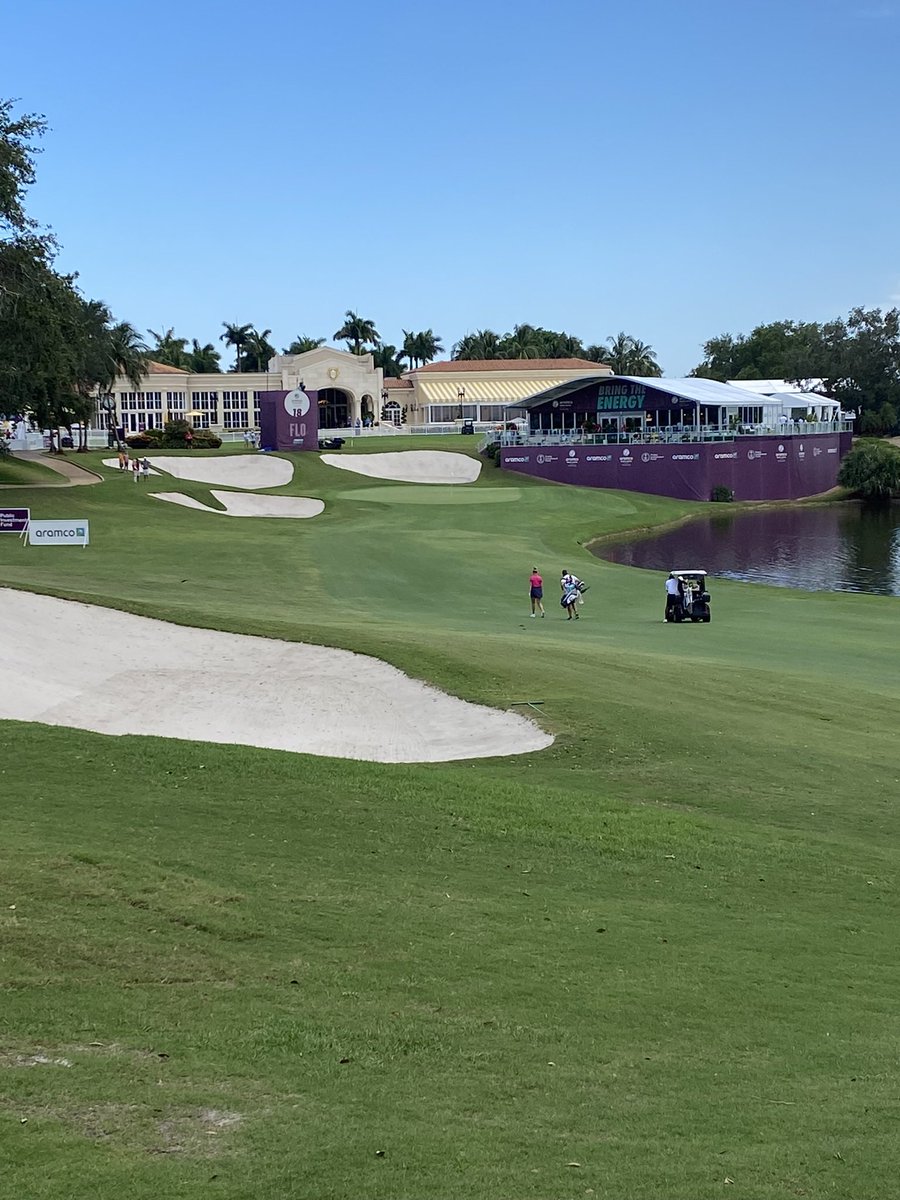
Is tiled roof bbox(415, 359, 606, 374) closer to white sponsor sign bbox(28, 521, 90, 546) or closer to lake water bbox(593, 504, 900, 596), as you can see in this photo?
lake water bbox(593, 504, 900, 596)

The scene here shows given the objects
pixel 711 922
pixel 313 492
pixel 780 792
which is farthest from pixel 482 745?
pixel 313 492

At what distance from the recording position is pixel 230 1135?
6.55m

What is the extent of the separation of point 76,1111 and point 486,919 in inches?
175

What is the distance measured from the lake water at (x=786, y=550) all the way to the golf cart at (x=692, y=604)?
15.2 metres

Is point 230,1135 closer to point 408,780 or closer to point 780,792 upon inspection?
point 408,780

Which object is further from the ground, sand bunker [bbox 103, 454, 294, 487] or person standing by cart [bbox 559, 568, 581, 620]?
sand bunker [bbox 103, 454, 294, 487]

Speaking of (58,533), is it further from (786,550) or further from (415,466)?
(415,466)

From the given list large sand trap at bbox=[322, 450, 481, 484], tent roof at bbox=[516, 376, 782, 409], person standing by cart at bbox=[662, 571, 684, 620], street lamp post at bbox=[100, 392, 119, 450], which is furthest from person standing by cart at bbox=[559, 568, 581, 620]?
street lamp post at bbox=[100, 392, 119, 450]

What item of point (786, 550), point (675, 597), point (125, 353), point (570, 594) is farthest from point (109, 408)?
point (675, 597)

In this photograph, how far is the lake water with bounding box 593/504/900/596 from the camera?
176 feet

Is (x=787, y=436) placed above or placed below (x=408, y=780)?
above

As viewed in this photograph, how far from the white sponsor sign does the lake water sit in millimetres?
24282

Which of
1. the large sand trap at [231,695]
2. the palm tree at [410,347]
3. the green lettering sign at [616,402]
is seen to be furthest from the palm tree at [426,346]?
the large sand trap at [231,695]

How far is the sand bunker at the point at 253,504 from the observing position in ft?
202
